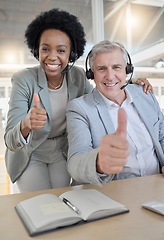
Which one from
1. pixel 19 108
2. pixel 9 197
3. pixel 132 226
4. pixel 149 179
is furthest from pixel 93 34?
pixel 132 226

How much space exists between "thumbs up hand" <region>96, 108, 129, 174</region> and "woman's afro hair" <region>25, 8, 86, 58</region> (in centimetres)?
98

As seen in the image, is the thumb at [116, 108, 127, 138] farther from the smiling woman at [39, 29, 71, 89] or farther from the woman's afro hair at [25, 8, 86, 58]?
the woman's afro hair at [25, 8, 86, 58]

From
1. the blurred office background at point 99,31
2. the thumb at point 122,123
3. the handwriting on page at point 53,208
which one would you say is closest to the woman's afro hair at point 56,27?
the thumb at point 122,123

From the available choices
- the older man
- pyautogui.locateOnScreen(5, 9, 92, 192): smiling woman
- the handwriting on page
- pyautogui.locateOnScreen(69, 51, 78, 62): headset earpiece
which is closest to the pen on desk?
the handwriting on page

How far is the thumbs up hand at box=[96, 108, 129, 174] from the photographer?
0.77m

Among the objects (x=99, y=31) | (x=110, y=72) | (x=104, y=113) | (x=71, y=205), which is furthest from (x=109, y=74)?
(x=99, y=31)

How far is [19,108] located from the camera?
150 cm

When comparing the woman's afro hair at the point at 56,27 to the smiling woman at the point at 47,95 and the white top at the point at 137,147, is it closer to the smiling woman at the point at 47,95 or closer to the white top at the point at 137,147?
the smiling woman at the point at 47,95

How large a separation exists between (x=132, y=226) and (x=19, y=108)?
3.17ft

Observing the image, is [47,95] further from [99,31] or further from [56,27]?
[99,31]

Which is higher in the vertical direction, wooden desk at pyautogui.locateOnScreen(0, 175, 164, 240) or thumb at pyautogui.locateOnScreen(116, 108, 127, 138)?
thumb at pyautogui.locateOnScreen(116, 108, 127, 138)

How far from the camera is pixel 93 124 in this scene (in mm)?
1386

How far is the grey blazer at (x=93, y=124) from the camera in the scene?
44.7 inches

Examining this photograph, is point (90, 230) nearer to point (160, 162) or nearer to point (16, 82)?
point (160, 162)
